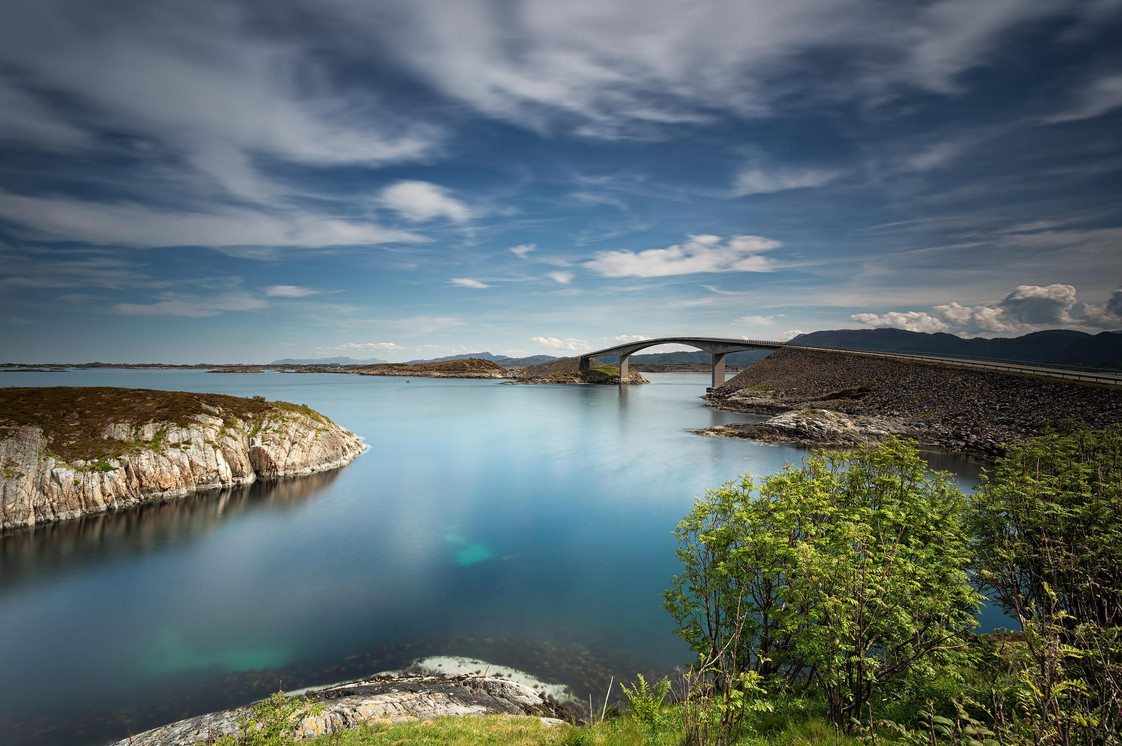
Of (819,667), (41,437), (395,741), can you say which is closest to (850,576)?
(819,667)

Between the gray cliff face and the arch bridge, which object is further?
the arch bridge

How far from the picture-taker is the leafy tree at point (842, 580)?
833 cm

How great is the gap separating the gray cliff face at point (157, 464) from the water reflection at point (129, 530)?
83 centimetres

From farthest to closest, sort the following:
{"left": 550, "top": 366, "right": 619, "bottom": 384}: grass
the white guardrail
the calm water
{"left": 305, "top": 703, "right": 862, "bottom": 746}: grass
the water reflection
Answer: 1. {"left": 550, "top": 366, "right": 619, "bottom": 384}: grass
2. the white guardrail
3. the water reflection
4. the calm water
5. {"left": 305, "top": 703, "right": 862, "bottom": 746}: grass

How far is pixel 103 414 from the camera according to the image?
2745cm

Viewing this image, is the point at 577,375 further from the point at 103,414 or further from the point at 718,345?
the point at 103,414

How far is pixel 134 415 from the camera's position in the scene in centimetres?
2808

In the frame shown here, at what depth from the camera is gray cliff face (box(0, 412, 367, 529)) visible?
73.2ft

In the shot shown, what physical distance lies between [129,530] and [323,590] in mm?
13007

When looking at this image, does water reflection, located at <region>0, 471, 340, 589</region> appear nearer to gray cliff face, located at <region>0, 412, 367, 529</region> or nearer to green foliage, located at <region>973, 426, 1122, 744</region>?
gray cliff face, located at <region>0, 412, 367, 529</region>

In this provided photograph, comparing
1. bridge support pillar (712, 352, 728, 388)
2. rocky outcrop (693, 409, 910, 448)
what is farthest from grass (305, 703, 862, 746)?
bridge support pillar (712, 352, 728, 388)

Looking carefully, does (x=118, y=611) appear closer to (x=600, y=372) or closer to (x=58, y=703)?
(x=58, y=703)

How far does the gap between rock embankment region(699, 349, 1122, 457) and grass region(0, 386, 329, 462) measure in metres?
46.4

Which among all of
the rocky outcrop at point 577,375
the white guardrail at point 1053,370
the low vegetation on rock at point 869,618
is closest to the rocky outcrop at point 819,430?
the white guardrail at point 1053,370
